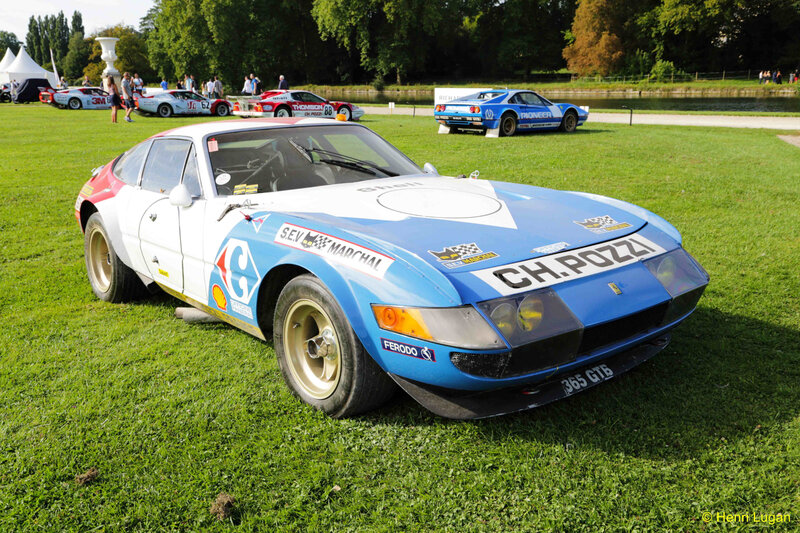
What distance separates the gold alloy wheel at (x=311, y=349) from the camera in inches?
110

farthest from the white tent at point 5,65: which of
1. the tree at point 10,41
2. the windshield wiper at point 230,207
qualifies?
the tree at point 10,41

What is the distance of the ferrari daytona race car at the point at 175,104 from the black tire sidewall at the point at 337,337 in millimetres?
23640

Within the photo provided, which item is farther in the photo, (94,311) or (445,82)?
(445,82)

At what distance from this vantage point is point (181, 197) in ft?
11.3

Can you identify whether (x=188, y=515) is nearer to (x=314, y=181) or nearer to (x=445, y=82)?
(x=314, y=181)

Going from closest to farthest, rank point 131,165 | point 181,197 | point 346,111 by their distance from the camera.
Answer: point 181,197, point 131,165, point 346,111

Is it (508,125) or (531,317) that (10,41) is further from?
(531,317)

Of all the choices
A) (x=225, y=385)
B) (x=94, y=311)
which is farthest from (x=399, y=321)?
(x=94, y=311)

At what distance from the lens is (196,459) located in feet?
8.46

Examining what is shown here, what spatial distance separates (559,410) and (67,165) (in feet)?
36.9

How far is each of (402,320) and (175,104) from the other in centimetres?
A: 2452

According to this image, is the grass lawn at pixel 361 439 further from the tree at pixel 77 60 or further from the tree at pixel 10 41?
the tree at pixel 10 41

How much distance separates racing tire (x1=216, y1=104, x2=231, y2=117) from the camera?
24744 millimetres

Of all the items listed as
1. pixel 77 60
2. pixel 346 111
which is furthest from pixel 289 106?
pixel 77 60
